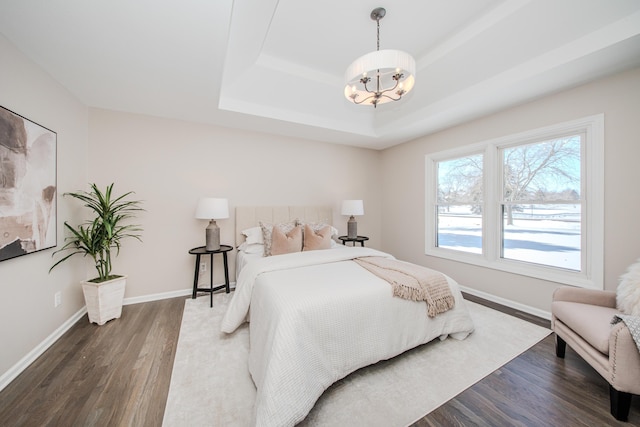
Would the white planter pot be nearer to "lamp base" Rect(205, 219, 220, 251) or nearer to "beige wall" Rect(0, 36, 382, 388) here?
"beige wall" Rect(0, 36, 382, 388)

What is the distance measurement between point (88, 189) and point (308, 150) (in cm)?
292

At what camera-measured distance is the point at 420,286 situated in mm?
1871

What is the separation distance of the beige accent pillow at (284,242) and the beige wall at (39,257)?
2038 millimetres

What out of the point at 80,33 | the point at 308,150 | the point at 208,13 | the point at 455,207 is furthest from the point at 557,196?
the point at 80,33

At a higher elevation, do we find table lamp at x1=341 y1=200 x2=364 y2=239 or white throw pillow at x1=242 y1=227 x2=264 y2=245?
table lamp at x1=341 y1=200 x2=364 y2=239

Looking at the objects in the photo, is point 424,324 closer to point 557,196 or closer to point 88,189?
point 557,196

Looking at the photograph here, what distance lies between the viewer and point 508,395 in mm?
1498

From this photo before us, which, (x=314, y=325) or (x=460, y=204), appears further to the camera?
(x=460, y=204)

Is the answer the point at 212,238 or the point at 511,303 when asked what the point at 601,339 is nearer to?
the point at 511,303

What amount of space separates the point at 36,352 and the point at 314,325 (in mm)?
2275

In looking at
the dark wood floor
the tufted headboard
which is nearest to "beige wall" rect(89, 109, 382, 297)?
the tufted headboard

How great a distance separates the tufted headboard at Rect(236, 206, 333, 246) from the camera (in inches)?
134

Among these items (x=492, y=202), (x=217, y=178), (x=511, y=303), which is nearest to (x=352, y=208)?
(x=492, y=202)

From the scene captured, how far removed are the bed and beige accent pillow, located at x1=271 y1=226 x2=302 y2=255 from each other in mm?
656
